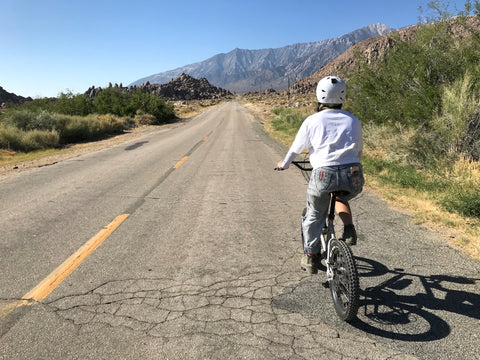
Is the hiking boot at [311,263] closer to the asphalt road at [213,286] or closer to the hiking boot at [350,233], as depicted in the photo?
the asphalt road at [213,286]

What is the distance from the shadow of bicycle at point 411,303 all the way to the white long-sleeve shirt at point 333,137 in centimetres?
141

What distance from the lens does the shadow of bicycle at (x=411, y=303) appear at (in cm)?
296

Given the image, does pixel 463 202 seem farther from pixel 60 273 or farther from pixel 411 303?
pixel 60 273

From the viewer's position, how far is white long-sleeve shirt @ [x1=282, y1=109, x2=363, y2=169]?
10.6 ft

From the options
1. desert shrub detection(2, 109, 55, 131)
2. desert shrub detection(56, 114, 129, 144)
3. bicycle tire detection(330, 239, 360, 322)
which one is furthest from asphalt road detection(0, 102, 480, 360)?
desert shrub detection(56, 114, 129, 144)

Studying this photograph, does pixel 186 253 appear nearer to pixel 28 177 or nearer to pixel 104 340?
pixel 104 340

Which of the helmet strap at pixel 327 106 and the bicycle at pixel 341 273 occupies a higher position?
the helmet strap at pixel 327 106

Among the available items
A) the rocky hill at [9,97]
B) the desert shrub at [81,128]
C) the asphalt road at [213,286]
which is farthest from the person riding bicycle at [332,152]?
the rocky hill at [9,97]

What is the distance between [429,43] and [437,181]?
5.03 meters

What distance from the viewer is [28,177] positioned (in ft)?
31.8

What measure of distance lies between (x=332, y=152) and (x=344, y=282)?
119cm

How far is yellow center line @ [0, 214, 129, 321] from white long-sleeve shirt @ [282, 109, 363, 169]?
3.07 metres

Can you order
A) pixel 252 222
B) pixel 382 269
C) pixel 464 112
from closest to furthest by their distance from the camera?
1. pixel 382 269
2. pixel 252 222
3. pixel 464 112

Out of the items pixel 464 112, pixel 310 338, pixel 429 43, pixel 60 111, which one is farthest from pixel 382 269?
pixel 60 111
